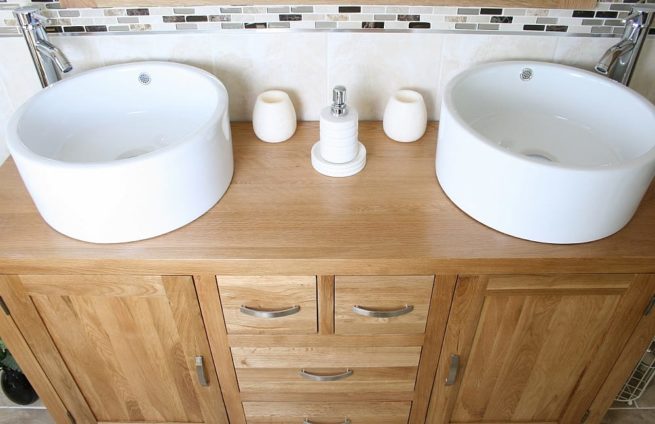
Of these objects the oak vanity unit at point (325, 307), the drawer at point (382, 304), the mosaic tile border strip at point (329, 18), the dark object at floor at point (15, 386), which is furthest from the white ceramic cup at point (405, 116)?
the dark object at floor at point (15, 386)

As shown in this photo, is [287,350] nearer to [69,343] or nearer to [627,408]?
[69,343]

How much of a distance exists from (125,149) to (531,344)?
98 centimetres

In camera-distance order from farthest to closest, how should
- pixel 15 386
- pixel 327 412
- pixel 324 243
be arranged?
pixel 15 386 < pixel 327 412 < pixel 324 243

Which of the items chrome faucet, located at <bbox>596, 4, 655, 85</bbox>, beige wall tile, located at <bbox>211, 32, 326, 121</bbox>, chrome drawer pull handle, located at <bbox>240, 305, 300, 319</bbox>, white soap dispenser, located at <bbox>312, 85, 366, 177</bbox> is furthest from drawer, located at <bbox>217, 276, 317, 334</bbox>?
chrome faucet, located at <bbox>596, 4, 655, 85</bbox>

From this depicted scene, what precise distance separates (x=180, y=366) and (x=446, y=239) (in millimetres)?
648

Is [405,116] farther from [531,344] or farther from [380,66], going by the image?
[531,344]

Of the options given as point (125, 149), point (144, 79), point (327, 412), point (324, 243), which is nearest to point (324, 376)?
point (327, 412)

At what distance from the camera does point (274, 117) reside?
119cm

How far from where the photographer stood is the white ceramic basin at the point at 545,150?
89cm

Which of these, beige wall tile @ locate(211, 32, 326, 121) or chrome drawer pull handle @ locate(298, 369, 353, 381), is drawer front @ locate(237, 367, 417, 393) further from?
beige wall tile @ locate(211, 32, 326, 121)

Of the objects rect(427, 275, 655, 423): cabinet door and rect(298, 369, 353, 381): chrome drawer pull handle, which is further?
rect(298, 369, 353, 381): chrome drawer pull handle

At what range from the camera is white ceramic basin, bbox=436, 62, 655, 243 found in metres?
0.89

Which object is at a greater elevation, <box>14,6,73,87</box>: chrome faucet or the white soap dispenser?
<box>14,6,73,87</box>: chrome faucet

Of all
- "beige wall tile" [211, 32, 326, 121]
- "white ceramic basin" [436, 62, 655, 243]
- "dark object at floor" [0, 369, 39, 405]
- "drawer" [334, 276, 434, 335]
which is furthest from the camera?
"dark object at floor" [0, 369, 39, 405]
